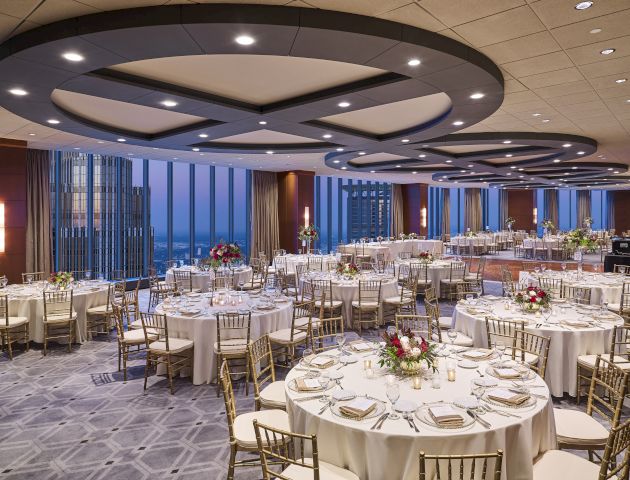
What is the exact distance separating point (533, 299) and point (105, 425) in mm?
5010

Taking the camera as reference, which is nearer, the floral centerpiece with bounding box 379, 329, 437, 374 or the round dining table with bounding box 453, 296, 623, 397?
the floral centerpiece with bounding box 379, 329, 437, 374

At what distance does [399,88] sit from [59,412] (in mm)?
5098

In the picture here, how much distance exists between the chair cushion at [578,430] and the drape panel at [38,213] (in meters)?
10.7

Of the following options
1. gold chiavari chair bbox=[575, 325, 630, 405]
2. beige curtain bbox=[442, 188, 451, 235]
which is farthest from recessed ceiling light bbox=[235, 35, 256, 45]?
beige curtain bbox=[442, 188, 451, 235]

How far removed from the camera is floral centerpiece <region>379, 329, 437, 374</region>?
317cm

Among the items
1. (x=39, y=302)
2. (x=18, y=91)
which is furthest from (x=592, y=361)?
(x=39, y=302)

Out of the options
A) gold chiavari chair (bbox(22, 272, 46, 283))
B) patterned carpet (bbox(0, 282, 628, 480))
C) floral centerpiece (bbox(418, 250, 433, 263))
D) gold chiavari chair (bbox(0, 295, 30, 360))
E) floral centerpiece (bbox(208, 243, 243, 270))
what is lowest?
patterned carpet (bbox(0, 282, 628, 480))

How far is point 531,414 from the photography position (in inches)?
107

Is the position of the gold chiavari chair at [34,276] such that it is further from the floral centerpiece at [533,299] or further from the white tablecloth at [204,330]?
the floral centerpiece at [533,299]

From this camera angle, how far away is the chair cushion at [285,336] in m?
5.69

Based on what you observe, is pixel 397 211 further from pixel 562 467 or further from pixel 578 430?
pixel 562 467

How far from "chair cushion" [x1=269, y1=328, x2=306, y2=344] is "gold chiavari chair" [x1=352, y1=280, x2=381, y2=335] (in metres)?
2.13

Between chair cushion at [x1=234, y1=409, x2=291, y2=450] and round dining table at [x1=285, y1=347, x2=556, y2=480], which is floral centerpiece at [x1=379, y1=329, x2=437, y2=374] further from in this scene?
chair cushion at [x1=234, y1=409, x2=291, y2=450]

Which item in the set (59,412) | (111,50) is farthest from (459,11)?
(59,412)
